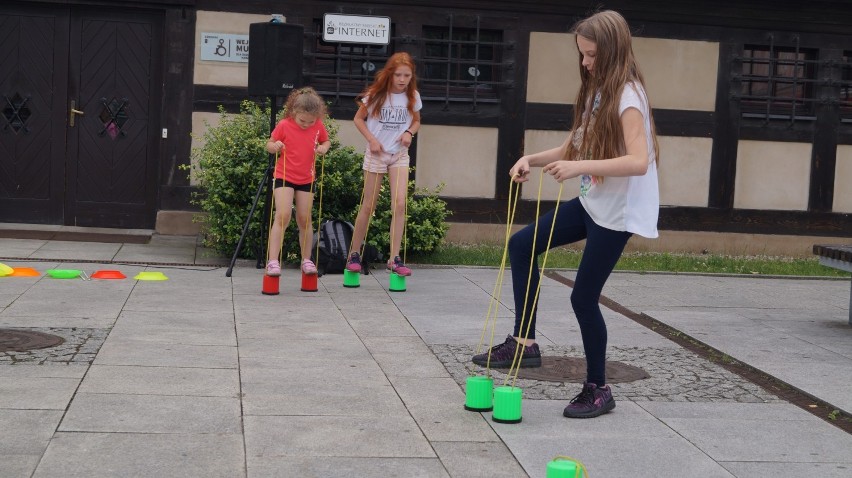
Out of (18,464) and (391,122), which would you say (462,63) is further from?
(18,464)

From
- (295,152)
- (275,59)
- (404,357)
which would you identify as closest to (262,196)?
(275,59)

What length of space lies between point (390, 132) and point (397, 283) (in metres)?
1.36

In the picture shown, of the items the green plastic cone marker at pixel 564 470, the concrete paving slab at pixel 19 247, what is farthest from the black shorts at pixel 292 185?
the green plastic cone marker at pixel 564 470

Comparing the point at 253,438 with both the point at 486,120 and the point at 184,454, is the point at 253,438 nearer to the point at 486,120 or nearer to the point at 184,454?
the point at 184,454

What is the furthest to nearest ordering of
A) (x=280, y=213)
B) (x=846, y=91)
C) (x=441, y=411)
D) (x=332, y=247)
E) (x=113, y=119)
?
(x=846, y=91) < (x=113, y=119) < (x=332, y=247) < (x=280, y=213) < (x=441, y=411)

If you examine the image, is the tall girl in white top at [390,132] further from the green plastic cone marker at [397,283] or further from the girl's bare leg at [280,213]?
the girl's bare leg at [280,213]

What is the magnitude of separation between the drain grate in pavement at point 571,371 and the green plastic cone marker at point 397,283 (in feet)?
8.34

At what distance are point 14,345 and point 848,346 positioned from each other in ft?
16.3

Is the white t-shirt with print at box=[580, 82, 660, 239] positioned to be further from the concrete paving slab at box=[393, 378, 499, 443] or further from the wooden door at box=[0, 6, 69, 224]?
the wooden door at box=[0, 6, 69, 224]

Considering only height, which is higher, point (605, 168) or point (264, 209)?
point (605, 168)

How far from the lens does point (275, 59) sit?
32.4 feet

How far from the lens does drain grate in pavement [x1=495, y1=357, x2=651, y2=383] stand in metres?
5.89

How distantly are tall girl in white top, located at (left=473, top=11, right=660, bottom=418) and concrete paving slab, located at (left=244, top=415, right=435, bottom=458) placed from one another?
2.71 feet

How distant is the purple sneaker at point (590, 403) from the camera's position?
5.04m
